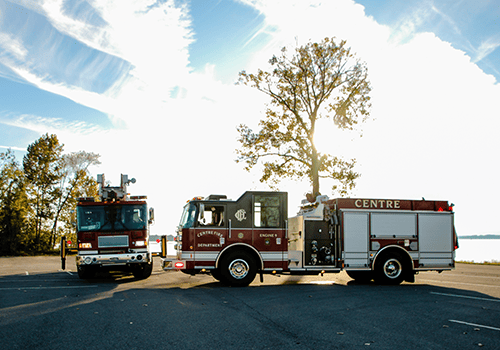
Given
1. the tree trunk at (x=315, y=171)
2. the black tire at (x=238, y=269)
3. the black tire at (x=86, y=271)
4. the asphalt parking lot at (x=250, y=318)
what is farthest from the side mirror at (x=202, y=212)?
the tree trunk at (x=315, y=171)

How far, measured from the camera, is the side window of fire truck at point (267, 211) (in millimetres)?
12891

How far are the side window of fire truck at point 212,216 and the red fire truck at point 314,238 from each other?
0.10 ft

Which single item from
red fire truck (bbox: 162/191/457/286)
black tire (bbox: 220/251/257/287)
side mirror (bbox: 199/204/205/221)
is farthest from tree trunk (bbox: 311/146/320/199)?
side mirror (bbox: 199/204/205/221)

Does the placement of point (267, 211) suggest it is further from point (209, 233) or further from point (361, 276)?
point (361, 276)

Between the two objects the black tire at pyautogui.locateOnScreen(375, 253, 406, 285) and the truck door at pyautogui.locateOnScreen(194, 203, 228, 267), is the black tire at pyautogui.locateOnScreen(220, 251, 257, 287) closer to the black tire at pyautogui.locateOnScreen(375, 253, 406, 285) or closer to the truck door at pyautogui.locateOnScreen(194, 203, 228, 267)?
the truck door at pyautogui.locateOnScreen(194, 203, 228, 267)

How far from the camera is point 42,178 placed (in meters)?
45.9

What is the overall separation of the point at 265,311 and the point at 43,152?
43.7m

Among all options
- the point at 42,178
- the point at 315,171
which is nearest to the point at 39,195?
the point at 42,178

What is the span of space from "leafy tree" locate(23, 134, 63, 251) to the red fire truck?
1494 inches

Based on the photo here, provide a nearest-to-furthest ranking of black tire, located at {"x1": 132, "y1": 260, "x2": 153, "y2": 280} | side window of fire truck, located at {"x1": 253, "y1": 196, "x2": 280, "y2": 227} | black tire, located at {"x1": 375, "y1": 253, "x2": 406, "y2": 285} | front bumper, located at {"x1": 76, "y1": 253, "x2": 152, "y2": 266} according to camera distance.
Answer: side window of fire truck, located at {"x1": 253, "y1": 196, "x2": 280, "y2": 227}
black tire, located at {"x1": 375, "y1": 253, "x2": 406, "y2": 285}
front bumper, located at {"x1": 76, "y1": 253, "x2": 152, "y2": 266}
black tire, located at {"x1": 132, "y1": 260, "x2": 153, "y2": 280}

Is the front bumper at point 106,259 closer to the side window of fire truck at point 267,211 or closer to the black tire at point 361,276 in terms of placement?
the side window of fire truck at point 267,211

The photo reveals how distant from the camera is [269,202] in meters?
13.0

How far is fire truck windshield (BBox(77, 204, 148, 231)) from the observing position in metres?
14.2

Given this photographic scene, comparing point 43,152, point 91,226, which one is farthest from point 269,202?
point 43,152
